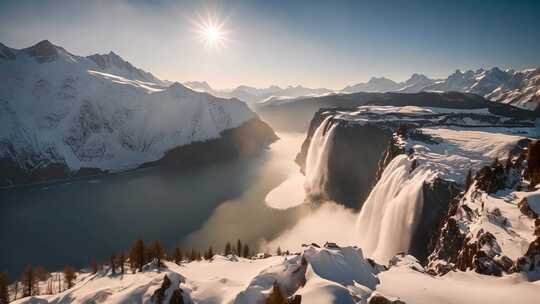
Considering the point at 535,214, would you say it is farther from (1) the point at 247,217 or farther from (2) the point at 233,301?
(1) the point at 247,217

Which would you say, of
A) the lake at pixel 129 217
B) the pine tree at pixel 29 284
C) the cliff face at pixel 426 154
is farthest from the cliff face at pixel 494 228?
the pine tree at pixel 29 284

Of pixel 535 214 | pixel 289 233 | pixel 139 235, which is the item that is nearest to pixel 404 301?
pixel 535 214

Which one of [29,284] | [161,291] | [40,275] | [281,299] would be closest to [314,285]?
[281,299]

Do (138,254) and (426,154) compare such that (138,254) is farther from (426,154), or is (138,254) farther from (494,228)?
(426,154)

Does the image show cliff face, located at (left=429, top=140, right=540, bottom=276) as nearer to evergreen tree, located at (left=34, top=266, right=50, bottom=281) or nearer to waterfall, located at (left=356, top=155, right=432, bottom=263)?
waterfall, located at (left=356, top=155, right=432, bottom=263)

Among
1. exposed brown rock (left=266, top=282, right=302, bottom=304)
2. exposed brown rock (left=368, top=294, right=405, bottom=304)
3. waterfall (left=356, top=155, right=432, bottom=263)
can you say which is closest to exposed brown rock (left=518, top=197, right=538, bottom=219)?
exposed brown rock (left=368, top=294, right=405, bottom=304)

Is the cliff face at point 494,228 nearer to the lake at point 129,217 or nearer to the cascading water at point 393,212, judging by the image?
the cascading water at point 393,212
